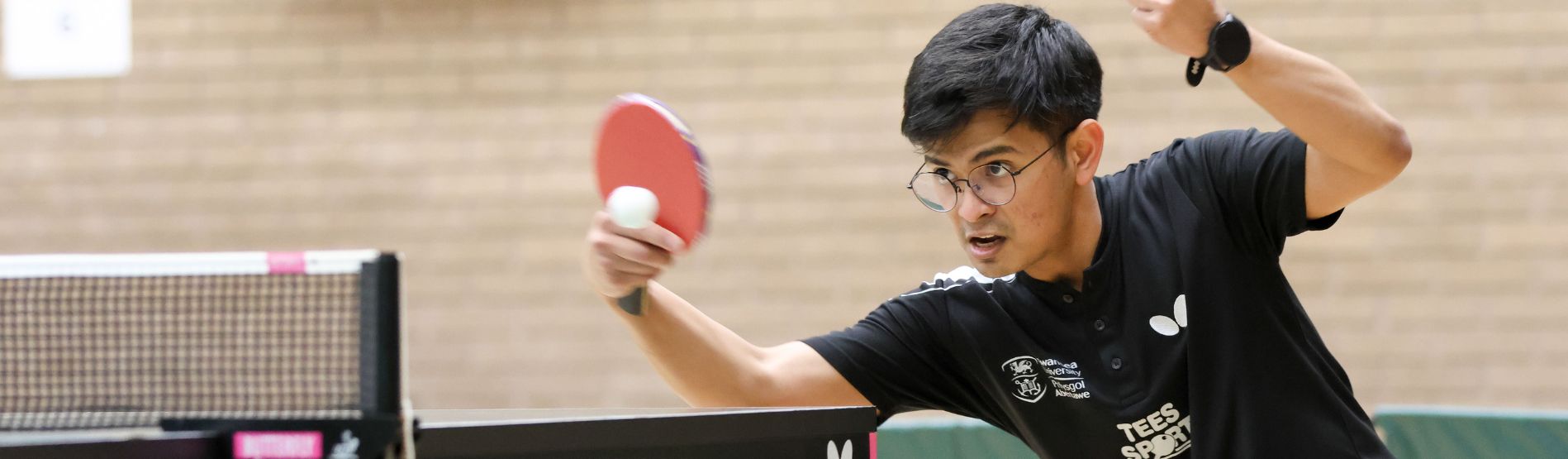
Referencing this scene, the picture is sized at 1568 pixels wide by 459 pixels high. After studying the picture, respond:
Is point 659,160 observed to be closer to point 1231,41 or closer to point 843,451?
point 843,451

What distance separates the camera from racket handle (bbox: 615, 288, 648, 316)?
6.67 ft

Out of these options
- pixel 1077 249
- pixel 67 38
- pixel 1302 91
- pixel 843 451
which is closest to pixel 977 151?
pixel 1077 249

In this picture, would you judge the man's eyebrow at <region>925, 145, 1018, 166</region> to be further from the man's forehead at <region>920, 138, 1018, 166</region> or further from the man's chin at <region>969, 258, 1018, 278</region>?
the man's chin at <region>969, 258, 1018, 278</region>

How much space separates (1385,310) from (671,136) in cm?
404

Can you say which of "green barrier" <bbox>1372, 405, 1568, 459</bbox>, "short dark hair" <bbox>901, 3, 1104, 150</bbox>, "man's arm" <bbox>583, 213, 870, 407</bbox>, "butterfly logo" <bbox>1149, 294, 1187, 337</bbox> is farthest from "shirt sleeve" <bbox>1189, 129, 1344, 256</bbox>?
"green barrier" <bbox>1372, 405, 1568, 459</bbox>

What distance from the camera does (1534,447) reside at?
3.40 metres

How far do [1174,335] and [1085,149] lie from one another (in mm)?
360

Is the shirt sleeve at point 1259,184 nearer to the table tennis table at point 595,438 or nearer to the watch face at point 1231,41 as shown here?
the watch face at point 1231,41

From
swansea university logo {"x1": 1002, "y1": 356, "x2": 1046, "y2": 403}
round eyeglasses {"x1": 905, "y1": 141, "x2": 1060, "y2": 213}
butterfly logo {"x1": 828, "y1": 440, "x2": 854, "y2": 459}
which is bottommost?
swansea university logo {"x1": 1002, "y1": 356, "x2": 1046, "y2": 403}

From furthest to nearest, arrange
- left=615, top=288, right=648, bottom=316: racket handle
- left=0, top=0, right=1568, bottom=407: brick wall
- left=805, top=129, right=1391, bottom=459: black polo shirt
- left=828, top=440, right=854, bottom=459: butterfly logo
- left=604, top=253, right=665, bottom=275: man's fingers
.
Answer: left=0, top=0, right=1568, bottom=407: brick wall → left=805, top=129, right=1391, bottom=459: black polo shirt → left=615, top=288, right=648, bottom=316: racket handle → left=604, top=253, right=665, bottom=275: man's fingers → left=828, top=440, right=854, bottom=459: butterfly logo

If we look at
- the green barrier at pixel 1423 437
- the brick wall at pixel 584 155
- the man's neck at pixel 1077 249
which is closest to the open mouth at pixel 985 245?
the man's neck at pixel 1077 249

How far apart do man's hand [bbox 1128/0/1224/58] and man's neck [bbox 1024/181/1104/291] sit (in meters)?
0.56

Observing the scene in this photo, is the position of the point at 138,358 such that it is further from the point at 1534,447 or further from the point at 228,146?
the point at 228,146

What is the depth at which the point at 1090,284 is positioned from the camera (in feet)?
7.52
